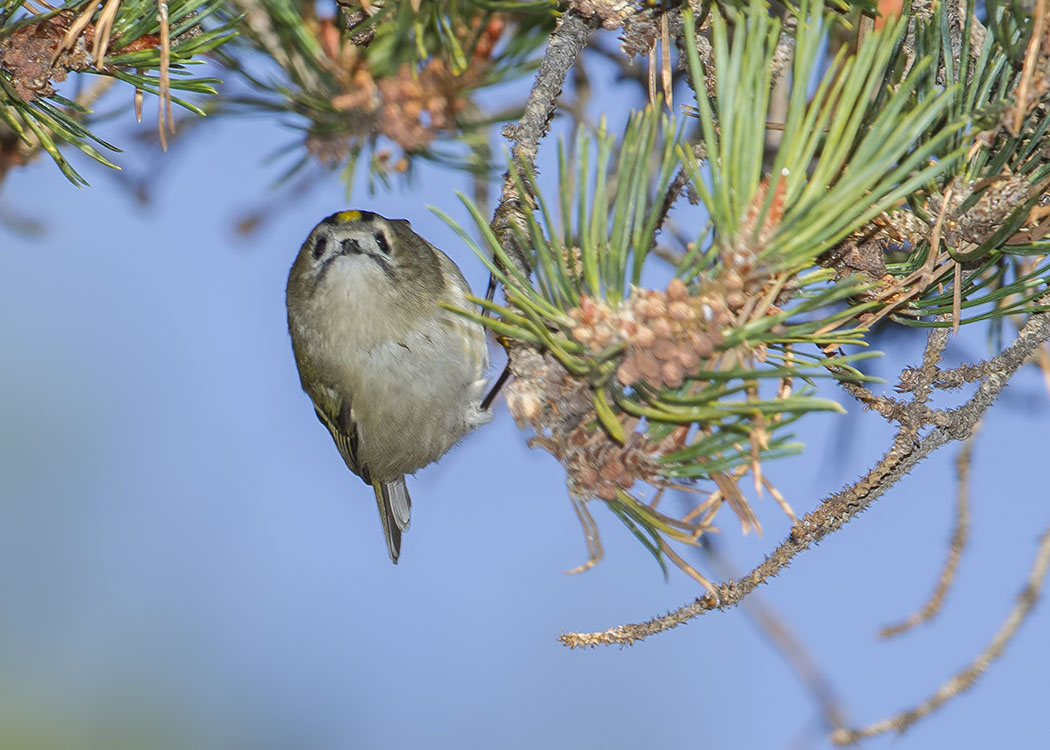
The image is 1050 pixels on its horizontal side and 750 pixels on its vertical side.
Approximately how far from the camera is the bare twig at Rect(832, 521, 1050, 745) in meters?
1.00

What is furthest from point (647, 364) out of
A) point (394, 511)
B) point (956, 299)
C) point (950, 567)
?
point (394, 511)

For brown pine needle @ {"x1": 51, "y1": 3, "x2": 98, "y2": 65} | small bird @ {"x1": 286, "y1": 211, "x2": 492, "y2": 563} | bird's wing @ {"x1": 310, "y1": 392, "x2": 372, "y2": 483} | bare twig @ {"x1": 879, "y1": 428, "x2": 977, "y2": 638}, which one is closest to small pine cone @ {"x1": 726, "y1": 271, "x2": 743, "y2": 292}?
bare twig @ {"x1": 879, "y1": 428, "x2": 977, "y2": 638}

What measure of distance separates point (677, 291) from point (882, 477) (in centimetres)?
22

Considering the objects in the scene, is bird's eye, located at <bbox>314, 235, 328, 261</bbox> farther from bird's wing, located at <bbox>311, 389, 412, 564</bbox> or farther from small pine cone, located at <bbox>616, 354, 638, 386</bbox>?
small pine cone, located at <bbox>616, 354, 638, 386</bbox>

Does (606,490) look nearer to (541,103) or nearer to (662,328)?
(662,328)

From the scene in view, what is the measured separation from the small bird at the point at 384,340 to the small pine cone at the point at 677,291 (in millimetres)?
1112

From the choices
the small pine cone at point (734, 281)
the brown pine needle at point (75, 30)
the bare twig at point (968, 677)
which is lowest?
the bare twig at point (968, 677)

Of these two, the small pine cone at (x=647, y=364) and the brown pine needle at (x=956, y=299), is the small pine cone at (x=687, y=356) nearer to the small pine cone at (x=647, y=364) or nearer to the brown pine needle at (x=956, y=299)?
the small pine cone at (x=647, y=364)

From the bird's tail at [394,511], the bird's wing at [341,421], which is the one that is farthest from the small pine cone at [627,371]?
the bird's tail at [394,511]

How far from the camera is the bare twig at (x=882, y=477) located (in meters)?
0.78

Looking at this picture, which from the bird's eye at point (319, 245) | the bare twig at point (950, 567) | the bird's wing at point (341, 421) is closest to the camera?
the bare twig at point (950, 567)

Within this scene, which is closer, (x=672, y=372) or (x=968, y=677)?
(x=672, y=372)

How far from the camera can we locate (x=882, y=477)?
2.58ft

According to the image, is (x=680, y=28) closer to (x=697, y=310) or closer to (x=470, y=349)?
(x=697, y=310)
